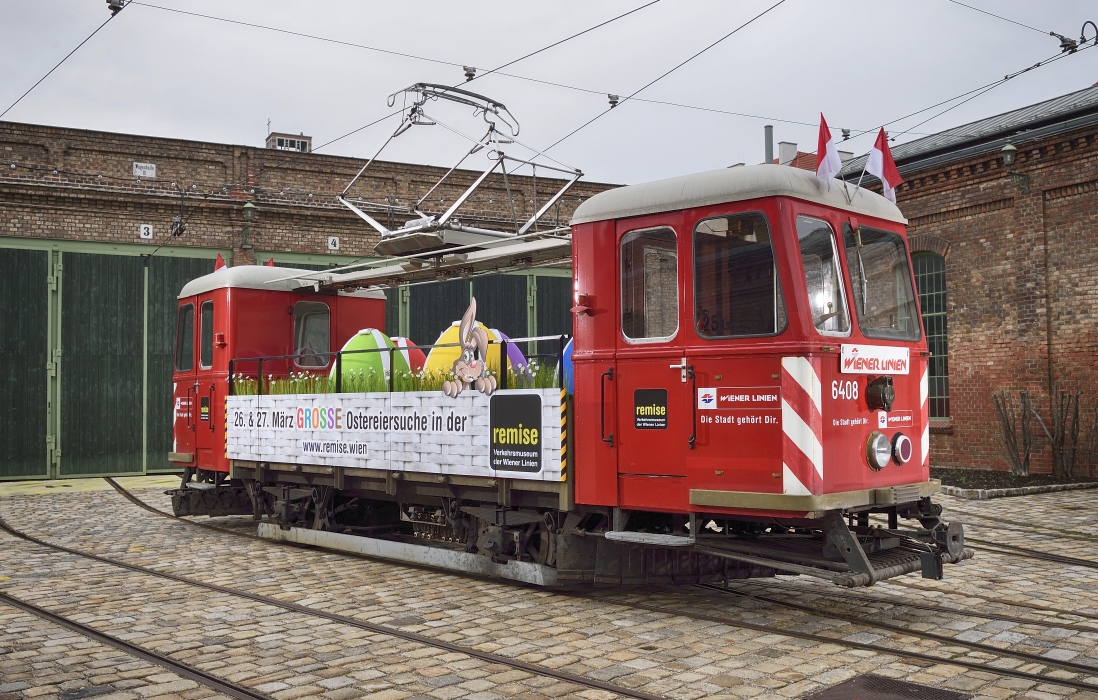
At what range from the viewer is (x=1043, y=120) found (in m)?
16.7

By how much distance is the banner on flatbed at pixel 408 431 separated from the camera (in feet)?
25.9

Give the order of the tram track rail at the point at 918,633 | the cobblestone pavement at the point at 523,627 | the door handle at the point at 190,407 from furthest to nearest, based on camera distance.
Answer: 1. the door handle at the point at 190,407
2. the tram track rail at the point at 918,633
3. the cobblestone pavement at the point at 523,627

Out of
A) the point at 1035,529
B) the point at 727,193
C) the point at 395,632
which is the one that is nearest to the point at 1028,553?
the point at 1035,529

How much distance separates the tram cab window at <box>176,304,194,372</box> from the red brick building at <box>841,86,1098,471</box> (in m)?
11.9

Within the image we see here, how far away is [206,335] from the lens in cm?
1284

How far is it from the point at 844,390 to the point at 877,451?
1.86ft

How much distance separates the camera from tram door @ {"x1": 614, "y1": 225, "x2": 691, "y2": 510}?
696 cm

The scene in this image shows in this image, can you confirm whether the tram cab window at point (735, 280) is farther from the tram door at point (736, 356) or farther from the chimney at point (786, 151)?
the chimney at point (786, 151)

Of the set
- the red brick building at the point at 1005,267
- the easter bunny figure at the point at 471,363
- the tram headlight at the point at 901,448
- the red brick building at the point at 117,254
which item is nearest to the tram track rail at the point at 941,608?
the tram headlight at the point at 901,448

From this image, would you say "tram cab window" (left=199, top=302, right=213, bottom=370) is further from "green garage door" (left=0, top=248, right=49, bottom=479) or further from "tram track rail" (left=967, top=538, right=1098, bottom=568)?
"tram track rail" (left=967, top=538, right=1098, bottom=568)

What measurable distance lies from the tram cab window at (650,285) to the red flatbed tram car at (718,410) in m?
0.01

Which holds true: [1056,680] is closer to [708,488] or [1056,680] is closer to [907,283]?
[708,488]

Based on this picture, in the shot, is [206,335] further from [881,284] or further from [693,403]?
[881,284]

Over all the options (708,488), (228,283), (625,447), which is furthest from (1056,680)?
(228,283)
